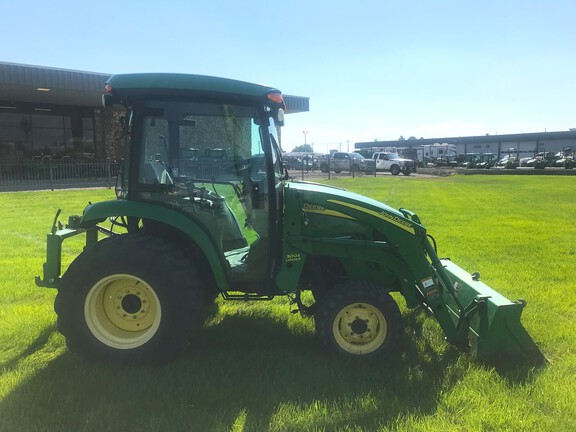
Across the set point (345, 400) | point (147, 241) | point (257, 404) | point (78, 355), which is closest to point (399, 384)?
point (345, 400)

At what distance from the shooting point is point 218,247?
11.8ft

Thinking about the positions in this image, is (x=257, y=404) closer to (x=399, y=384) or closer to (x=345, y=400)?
(x=345, y=400)

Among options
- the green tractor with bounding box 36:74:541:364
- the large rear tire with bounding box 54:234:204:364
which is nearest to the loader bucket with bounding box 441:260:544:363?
the green tractor with bounding box 36:74:541:364

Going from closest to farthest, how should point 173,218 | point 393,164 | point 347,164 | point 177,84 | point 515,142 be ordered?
point 177,84, point 173,218, point 347,164, point 393,164, point 515,142

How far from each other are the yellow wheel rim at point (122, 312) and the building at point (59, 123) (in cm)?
1948

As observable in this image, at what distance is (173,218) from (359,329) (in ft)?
5.31

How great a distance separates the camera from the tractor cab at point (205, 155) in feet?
11.2

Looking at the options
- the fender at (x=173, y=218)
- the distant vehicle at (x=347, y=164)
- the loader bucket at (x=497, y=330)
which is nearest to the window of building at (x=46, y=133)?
the distant vehicle at (x=347, y=164)

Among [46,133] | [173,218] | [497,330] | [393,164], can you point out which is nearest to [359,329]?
[497,330]

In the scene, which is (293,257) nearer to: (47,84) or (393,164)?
(47,84)

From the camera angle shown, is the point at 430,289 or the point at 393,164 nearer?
the point at 430,289

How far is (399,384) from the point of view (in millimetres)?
3219

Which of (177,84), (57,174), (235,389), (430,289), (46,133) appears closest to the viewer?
(235,389)

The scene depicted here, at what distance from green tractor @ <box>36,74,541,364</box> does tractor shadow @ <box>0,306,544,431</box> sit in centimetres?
18
